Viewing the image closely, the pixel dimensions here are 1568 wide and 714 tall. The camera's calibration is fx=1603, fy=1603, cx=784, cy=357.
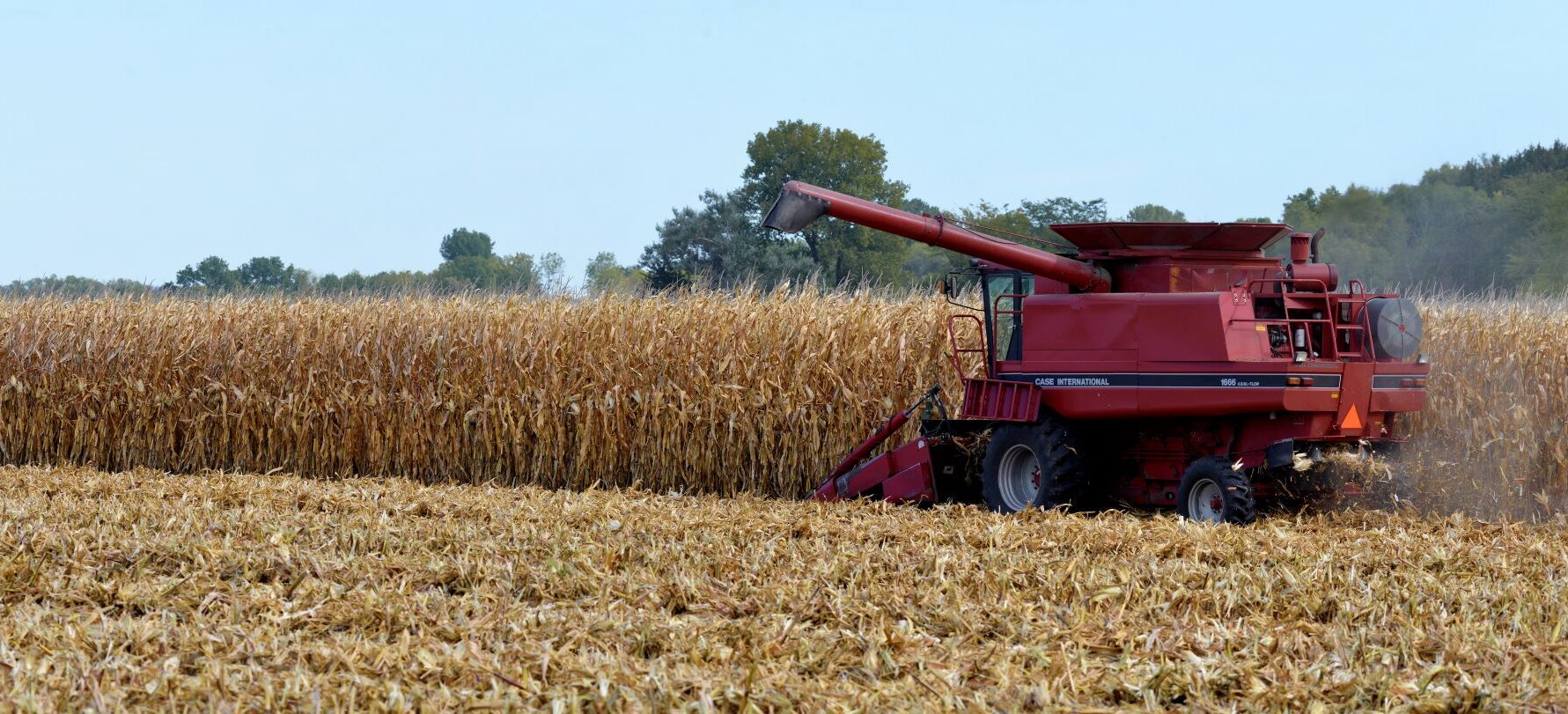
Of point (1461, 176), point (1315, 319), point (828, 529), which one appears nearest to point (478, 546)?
point (828, 529)

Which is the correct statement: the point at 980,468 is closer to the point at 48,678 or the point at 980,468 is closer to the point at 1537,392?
the point at 1537,392

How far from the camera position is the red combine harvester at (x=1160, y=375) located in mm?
9289

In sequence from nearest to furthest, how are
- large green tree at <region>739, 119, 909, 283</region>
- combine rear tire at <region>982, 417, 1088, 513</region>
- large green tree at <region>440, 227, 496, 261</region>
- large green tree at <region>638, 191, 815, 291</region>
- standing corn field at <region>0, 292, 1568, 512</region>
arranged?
1. combine rear tire at <region>982, 417, 1088, 513</region>
2. standing corn field at <region>0, 292, 1568, 512</region>
3. large green tree at <region>638, 191, 815, 291</region>
4. large green tree at <region>739, 119, 909, 283</region>
5. large green tree at <region>440, 227, 496, 261</region>

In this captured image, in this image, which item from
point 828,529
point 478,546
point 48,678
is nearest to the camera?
point 48,678

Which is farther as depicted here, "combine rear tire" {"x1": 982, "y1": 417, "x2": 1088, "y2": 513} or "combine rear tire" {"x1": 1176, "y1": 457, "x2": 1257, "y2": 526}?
"combine rear tire" {"x1": 982, "y1": 417, "x2": 1088, "y2": 513}

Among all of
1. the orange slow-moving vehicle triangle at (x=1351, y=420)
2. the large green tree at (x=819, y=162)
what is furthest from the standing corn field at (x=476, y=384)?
the large green tree at (x=819, y=162)

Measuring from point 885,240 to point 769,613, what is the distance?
45242 millimetres

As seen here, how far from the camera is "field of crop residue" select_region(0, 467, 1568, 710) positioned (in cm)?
482

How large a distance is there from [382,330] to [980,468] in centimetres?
585

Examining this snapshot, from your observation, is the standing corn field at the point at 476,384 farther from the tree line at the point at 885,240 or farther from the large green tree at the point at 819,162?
the large green tree at the point at 819,162

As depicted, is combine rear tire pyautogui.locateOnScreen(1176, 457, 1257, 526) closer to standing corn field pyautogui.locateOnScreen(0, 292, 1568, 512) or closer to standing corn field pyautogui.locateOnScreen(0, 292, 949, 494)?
standing corn field pyautogui.locateOnScreen(0, 292, 1568, 512)

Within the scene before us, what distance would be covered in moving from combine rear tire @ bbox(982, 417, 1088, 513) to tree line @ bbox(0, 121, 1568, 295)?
1.29 m

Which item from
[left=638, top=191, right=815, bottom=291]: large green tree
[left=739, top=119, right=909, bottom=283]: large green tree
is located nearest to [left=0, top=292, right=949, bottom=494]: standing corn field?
[left=638, top=191, right=815, bottom=291]: large green tree

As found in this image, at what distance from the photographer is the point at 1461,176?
41.5 metres
